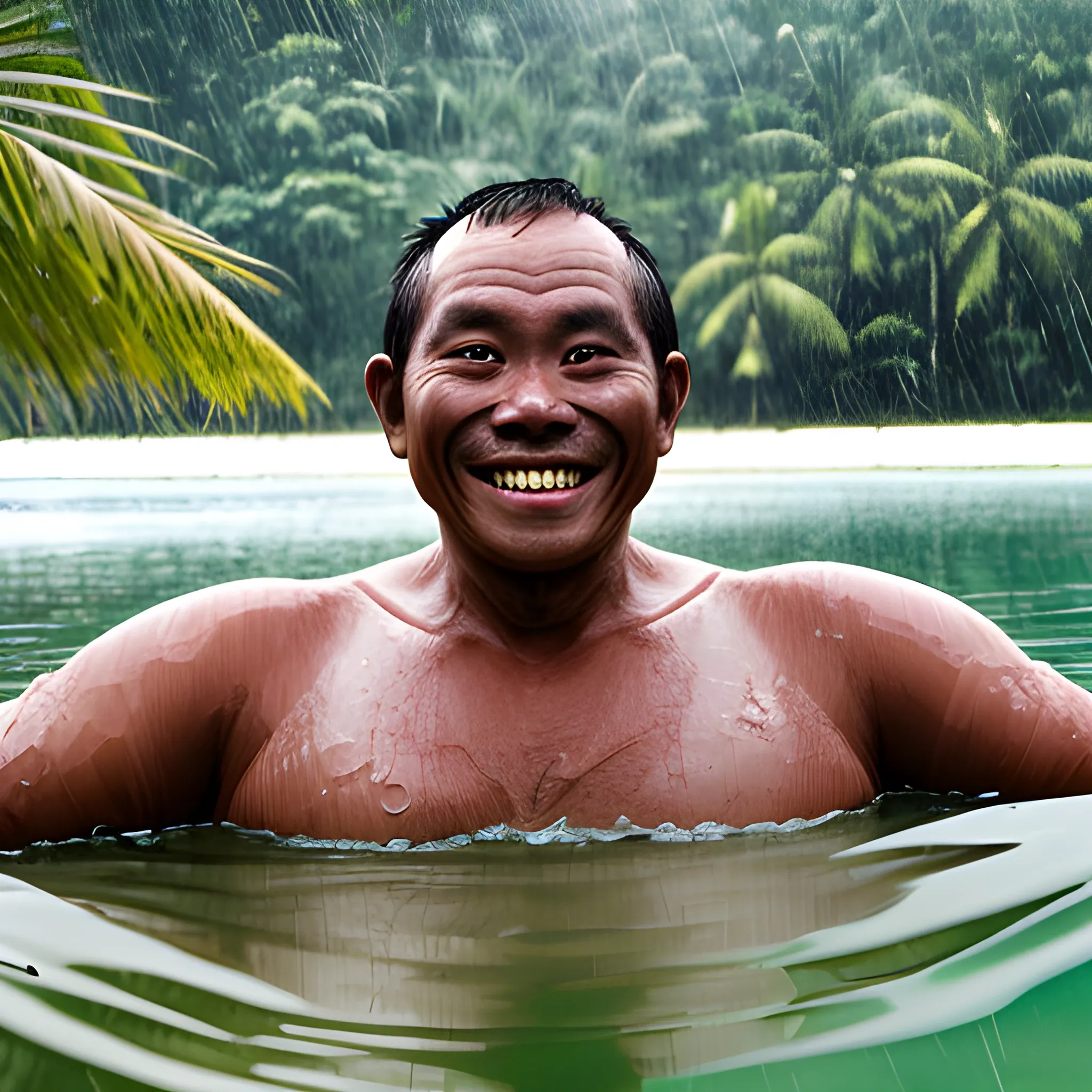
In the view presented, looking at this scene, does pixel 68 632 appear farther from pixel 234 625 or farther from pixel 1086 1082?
pixel 1086 1082

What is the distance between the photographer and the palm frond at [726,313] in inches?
1678

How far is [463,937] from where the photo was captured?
191 centimetres

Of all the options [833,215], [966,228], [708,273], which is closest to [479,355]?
[708,273]

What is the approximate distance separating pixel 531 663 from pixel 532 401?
44 centimetres

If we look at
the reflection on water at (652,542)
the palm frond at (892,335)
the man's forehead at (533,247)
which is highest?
the man's forehead at (533,247)

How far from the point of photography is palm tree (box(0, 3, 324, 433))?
6.19m

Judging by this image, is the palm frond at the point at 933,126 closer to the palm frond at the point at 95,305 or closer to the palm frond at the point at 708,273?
the palm frond at the point at 708,273

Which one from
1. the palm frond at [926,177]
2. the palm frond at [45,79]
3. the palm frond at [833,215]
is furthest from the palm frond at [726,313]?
the palm frond at [45,79]

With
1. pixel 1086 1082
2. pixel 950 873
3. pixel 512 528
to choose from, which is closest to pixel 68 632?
pixel 512 528

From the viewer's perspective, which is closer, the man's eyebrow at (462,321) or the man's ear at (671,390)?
the man's eyebrow at (462,321)

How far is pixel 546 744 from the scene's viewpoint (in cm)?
216

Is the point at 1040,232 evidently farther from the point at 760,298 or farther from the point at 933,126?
the point at 760,298

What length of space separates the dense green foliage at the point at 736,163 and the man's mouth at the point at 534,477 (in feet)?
128

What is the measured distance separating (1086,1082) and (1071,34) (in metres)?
54.8
